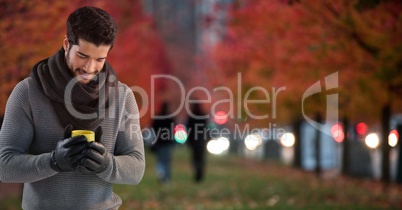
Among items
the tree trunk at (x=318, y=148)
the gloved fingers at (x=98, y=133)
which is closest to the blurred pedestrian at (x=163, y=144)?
the tree trunk at (x=318, y=148)

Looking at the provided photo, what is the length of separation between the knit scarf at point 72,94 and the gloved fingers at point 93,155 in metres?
0.25

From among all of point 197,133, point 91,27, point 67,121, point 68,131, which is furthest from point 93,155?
point 197,133

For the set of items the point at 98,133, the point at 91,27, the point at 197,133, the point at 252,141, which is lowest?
the point at 252,141

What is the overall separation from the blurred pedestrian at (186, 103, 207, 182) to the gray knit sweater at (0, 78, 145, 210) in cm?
1426

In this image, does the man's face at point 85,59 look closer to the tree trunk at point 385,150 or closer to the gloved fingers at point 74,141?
the gloved fingers at point 74,141

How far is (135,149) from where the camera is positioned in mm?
3496

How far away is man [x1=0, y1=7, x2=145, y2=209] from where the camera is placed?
10.5 feet

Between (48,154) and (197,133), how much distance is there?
53.1 ft

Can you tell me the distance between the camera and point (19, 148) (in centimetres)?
322

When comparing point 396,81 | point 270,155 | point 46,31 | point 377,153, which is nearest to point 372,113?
point 377,153

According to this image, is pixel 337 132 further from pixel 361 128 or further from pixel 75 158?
pixel 75 158

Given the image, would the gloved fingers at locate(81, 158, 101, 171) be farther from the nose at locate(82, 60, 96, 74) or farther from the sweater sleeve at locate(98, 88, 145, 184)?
the nose at locate(82, 60, 96, 74)

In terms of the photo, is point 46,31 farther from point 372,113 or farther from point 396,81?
point 372,113

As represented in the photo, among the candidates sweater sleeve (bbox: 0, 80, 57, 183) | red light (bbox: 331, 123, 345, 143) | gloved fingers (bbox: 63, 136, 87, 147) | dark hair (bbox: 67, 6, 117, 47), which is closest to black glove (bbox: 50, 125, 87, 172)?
gloved fingers (bbox: 63, 136, 87, 147)
